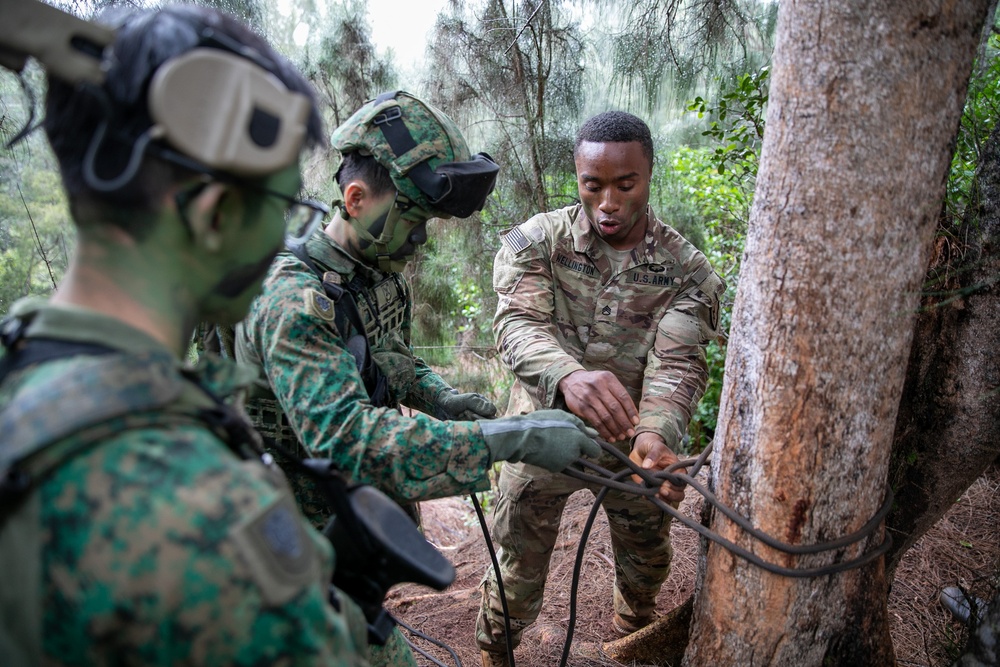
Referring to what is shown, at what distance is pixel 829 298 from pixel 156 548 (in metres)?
1.56

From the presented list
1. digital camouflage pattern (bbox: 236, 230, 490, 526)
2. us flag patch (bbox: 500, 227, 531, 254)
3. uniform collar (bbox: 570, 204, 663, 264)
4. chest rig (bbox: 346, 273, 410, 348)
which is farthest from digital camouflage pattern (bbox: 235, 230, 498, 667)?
uniform collar (bbox: 570, 204, 663, 264)

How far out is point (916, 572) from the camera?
10.4 ft

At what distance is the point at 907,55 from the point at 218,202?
1.55 m

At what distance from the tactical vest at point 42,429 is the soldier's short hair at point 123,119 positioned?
213 millimetres

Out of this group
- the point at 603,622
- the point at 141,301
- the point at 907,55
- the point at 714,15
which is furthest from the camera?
the point at 714,15

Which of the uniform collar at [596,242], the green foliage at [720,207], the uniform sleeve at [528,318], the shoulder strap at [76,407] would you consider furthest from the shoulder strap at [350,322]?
the green foliage at [720,207]

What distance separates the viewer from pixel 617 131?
2.88 meters

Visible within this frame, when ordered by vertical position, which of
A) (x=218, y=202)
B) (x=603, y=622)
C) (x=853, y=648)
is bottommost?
(x=603, y=622)

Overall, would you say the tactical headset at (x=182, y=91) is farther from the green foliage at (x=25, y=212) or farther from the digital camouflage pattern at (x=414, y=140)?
the green foliage at (x=25, y=212)

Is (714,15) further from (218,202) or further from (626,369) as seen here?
(218,202)

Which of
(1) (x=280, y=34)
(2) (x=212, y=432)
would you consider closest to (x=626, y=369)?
(2) (x=212, y=432)

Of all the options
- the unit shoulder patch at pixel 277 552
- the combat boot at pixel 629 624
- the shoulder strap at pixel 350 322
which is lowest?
the combat boot at pixel 629 624

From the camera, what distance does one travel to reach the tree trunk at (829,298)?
1593 mm

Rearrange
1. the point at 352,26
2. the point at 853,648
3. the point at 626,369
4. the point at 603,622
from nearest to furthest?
1. the point at 853,648
2. the point at 626,369
3. the point at 603,622
4. the point at 352,26
